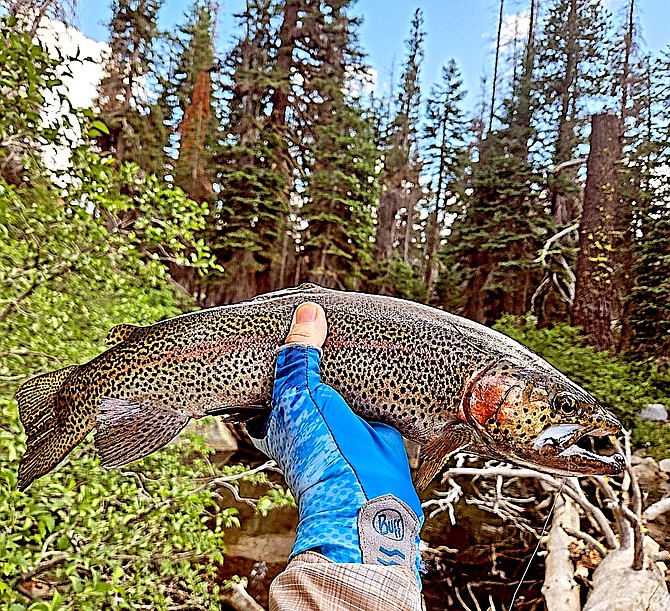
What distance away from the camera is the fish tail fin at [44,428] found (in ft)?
3.87

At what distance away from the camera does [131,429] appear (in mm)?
1139

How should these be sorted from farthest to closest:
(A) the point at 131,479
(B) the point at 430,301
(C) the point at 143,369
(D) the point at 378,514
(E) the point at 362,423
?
(B) the point at 430,301 < (A) the point at 131,479 < (C) the point at 143,369 < (E) the point at 362,423 < (D) the point at 378,514

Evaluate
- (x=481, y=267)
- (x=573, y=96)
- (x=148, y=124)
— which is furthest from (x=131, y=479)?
(x=573, y=96)

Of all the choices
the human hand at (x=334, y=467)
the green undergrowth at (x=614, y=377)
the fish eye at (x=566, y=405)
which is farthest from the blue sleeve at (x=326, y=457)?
the green undergrowth at (x=614, y=377)

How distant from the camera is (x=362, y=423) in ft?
3.53

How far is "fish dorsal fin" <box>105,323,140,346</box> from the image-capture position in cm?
125

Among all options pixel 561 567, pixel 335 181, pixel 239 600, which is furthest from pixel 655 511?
pixel 335 181

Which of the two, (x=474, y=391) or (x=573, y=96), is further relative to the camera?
(x=573, y=96)

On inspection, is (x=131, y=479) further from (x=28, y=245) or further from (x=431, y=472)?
(x=431, y=472)

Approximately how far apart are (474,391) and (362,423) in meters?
0.25

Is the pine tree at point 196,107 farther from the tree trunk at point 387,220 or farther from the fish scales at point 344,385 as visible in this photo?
the fish scales at point 344,385

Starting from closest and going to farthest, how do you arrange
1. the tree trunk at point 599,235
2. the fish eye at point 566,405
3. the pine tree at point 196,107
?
the fish eye at point 566,405, the tree trunk at point 599,235, the pine tree at point 196,107

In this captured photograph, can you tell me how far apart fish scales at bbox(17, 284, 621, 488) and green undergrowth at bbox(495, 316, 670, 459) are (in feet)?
19.4

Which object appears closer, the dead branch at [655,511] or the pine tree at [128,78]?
the dead branch at [655,511]
